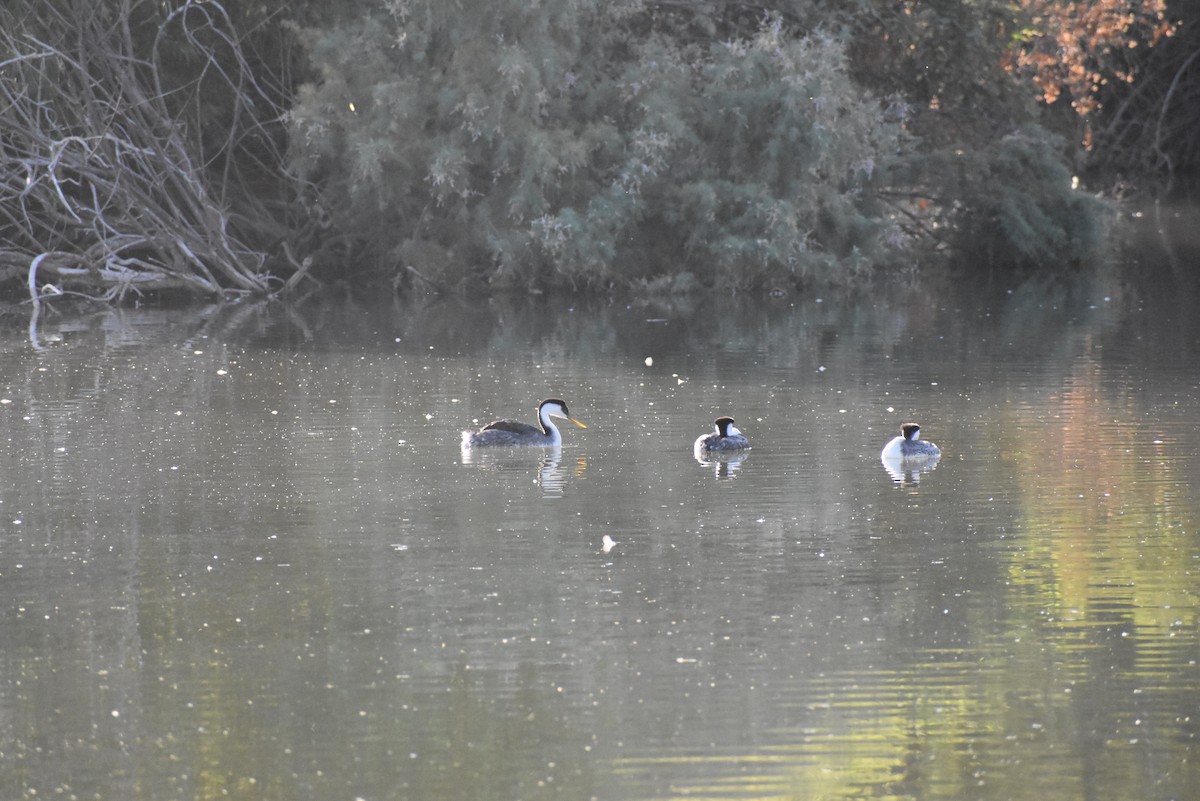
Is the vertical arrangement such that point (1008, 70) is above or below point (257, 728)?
above

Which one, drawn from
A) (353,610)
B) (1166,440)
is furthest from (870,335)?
(353,610)

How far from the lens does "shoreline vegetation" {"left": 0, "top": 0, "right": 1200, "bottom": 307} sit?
24.1m

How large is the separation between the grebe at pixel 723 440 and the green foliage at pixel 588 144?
38.0 feet

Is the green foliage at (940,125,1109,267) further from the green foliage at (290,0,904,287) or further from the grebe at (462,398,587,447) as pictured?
the grebe at (462,398,587,447)

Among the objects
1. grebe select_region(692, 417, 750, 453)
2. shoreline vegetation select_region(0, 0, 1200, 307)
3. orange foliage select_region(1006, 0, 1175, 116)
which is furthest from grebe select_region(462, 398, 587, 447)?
orange foliage select_region(1006, 0, 1175, 116)

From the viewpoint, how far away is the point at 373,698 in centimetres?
716

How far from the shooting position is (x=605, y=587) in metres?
8.74

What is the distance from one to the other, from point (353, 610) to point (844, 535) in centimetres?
270

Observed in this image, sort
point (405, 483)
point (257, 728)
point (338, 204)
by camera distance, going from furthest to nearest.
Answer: point (338, 204), point (405, 483), point (257, 728)

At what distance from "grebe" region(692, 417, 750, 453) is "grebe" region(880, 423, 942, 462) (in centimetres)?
90

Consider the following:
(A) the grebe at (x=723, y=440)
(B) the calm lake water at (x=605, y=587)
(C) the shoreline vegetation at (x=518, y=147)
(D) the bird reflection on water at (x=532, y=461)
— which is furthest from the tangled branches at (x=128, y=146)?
(A) the grebe at (x=723, y=440)

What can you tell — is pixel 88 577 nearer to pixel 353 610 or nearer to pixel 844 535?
pixel 353 610

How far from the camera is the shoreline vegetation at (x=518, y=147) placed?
79.1 ft

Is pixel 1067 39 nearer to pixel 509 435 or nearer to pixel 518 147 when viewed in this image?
pixel 518 147
